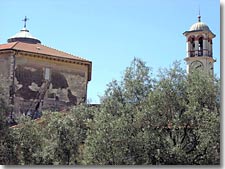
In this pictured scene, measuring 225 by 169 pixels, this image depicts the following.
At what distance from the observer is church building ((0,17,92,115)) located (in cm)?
973

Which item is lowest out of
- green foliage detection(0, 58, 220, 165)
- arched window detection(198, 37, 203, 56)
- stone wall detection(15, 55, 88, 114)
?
green foliage detection(0, 58, 220, 165)

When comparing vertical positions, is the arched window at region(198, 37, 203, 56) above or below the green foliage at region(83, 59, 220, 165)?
above

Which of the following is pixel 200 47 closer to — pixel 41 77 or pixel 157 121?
pixel 41 77

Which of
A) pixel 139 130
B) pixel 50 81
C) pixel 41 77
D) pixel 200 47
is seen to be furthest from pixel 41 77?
pixel 200 47

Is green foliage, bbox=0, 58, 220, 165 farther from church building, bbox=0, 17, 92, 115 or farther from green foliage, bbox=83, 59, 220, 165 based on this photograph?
church building, bbox=0, 17, 92, 115

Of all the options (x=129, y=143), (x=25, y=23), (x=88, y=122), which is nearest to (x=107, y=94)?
(x=88, y=122)

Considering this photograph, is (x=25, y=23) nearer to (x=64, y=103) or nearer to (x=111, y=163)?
(x=111, y=163)

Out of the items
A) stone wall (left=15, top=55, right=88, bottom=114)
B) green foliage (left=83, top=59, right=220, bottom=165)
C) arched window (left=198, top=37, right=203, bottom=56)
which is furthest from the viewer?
arched window (left=198, top=37, right=203, bottom=56)

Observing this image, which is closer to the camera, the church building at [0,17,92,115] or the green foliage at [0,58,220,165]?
the green foliage at [0,58,220,165]

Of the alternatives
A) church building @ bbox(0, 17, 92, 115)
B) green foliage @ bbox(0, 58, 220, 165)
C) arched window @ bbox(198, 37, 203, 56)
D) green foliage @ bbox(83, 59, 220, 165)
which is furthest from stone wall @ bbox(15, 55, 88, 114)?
arched window @ bbox(198, 37, 203, 56)

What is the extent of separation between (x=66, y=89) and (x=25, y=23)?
5142mm

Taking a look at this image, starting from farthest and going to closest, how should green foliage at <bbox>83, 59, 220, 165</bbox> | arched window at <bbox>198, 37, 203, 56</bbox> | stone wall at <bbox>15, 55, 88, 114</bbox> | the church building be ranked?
arched window at <bbox>198, 37, 203, 56</bbox>
stone wall at <bbox>15, 55, 88, 114</bbox>
the church building
green foliage at <bbox>83, 59, 220, 165</bbox>

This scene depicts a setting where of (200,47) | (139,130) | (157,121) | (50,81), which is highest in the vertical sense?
(200,47)

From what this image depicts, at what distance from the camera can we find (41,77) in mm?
10469
